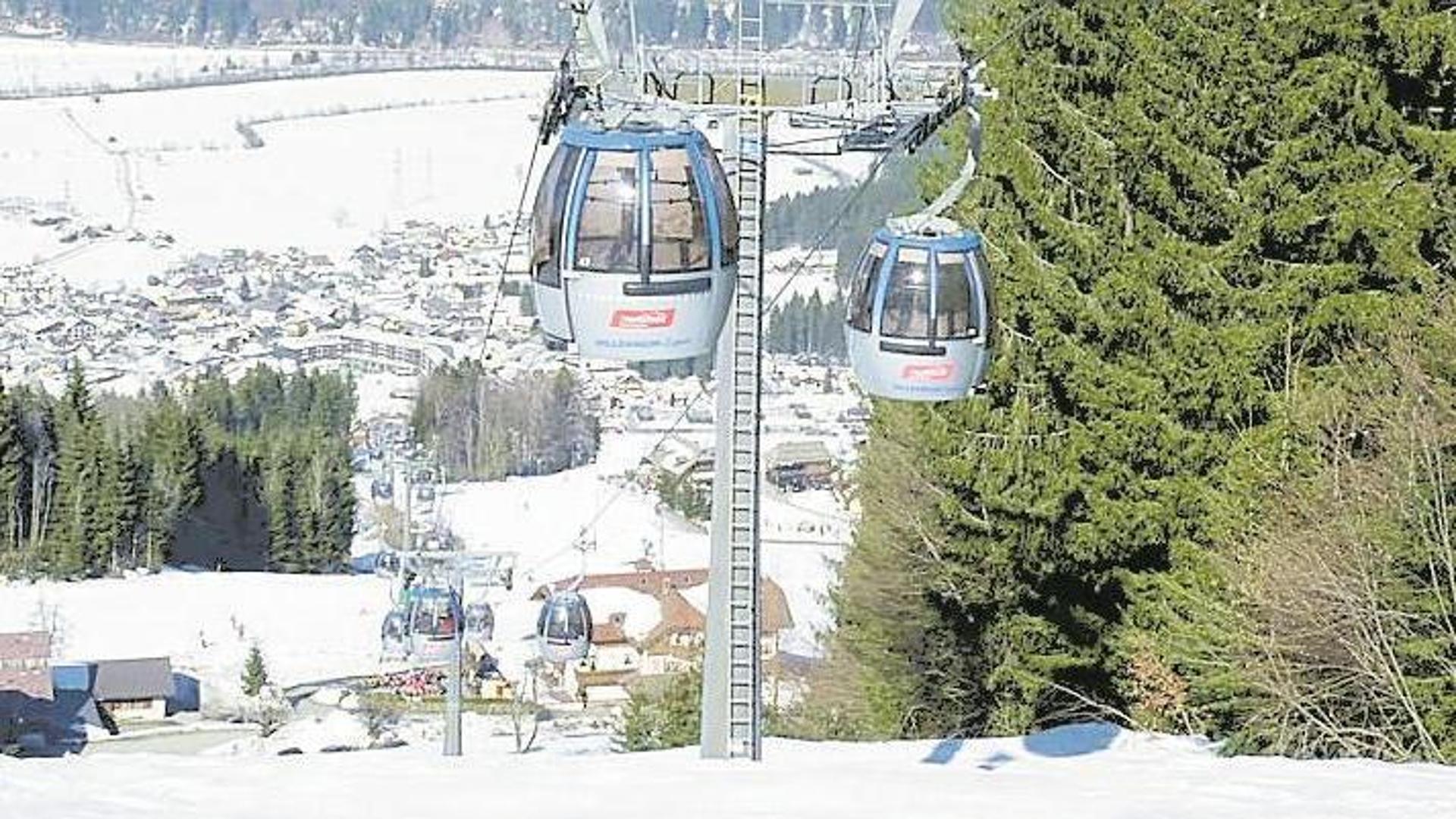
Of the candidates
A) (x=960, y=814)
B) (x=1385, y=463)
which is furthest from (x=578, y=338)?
(x=1385, y=463)

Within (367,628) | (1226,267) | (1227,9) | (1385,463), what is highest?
(1227,9)

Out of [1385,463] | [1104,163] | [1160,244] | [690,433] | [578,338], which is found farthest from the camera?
[690,433]

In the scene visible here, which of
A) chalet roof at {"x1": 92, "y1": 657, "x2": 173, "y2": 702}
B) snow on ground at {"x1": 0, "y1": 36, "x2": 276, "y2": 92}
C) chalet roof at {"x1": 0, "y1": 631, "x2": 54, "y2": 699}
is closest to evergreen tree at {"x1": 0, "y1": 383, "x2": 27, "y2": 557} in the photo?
chalet roof at {"x1": 92, "y1": 657, "x2": 173, "y2": 702}

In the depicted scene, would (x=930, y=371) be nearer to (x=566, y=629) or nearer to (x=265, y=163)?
(x=566, y=629)

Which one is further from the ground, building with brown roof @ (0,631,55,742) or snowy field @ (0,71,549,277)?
snowy field @ (0,71,549,277)

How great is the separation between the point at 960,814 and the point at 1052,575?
23.2 ft

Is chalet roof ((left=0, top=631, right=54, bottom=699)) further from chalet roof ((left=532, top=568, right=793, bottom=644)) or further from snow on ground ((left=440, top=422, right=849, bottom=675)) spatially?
chalet roof ((left=532, top=568, right=793, bottom=644))

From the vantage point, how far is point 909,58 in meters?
8.05

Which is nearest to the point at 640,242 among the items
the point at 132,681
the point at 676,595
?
the point at 132,681

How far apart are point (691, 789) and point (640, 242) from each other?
5.41 ft

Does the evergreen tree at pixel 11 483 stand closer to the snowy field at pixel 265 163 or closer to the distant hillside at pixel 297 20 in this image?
the snowy field at pixel 265 163

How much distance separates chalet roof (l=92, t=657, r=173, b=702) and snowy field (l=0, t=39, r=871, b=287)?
108 feet

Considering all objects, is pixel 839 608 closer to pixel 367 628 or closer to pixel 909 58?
pixel 909 58

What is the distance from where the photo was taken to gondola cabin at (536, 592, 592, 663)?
14414 mm
